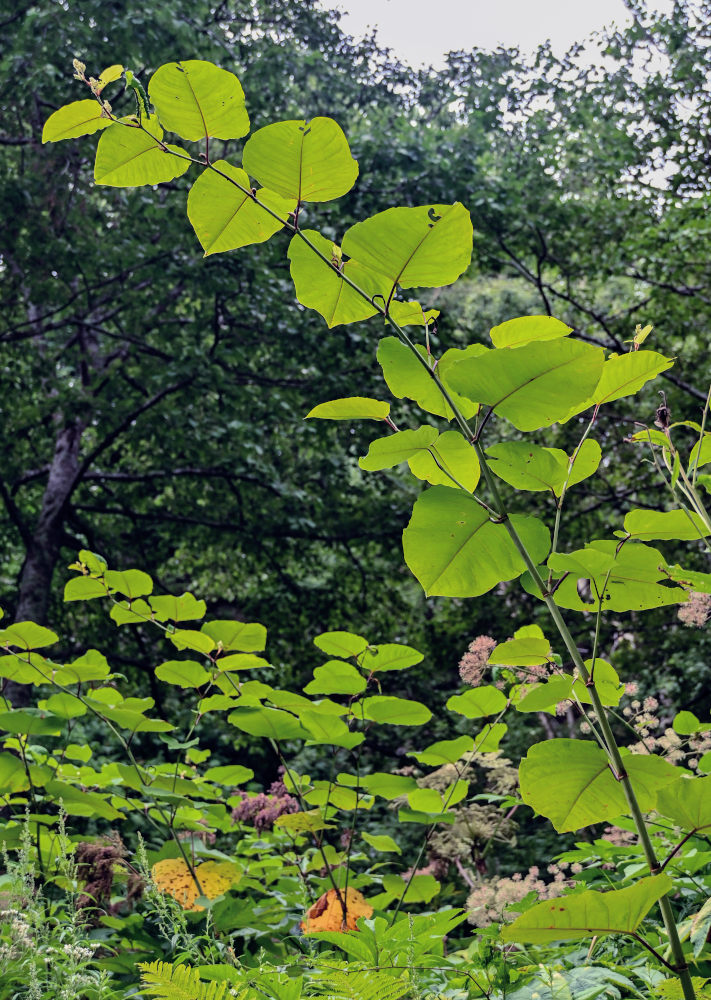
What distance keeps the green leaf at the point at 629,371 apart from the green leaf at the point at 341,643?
746 millimetres

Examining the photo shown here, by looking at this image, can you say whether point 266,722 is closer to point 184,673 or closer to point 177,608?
point 184,673

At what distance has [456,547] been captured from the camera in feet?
2.43

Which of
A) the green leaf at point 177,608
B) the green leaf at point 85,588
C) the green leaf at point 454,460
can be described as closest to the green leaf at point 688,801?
the green leaf at point 454,460

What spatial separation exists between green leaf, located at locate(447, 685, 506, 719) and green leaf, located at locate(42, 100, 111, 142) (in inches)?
41.2

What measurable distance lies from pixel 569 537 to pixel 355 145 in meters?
4.39

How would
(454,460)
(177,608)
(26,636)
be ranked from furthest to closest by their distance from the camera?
(177,608) < (26,636) < (454,460)

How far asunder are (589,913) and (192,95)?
0.85 m

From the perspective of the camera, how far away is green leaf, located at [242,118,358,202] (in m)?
0.78


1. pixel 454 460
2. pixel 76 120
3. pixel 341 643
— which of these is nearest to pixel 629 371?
pixel 454 460

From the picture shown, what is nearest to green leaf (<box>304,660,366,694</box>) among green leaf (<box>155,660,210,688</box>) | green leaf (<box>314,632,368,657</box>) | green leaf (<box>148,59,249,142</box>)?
green leaf (<box>314,632,368,657</box>)

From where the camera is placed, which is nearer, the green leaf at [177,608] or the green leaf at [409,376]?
the green leaf at [409,376]

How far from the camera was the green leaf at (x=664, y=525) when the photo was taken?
823 millimetres

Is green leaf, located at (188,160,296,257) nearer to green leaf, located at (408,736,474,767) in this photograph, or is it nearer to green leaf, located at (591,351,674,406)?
green leaf, located at (591,351,674,406)

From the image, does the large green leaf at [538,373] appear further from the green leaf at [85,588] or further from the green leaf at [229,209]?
the green leaf at [85,588]
